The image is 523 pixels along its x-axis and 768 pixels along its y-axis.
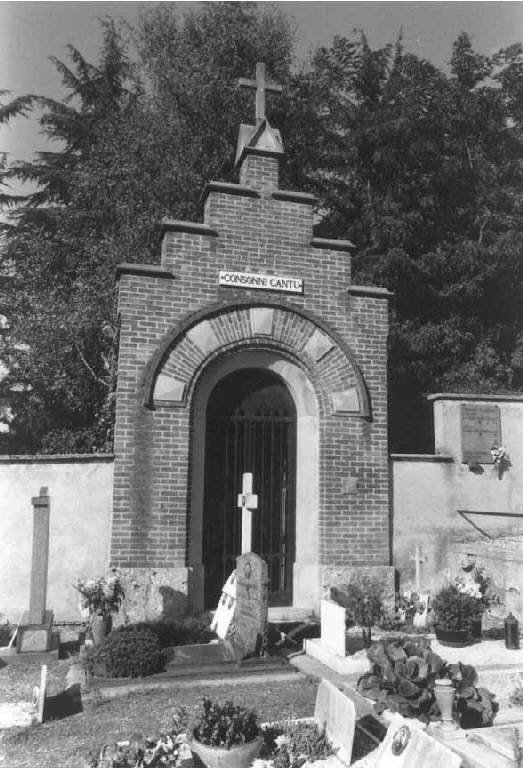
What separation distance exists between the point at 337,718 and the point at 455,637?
311 centimetres

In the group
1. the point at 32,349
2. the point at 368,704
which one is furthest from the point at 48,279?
the point at 368,704

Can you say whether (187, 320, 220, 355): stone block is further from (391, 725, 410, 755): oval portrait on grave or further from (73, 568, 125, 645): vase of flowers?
(391, 725, 410, 755): oval portrait on grave

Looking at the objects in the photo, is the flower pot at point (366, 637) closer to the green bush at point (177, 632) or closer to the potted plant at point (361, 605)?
the potted plant at point (361, 605)

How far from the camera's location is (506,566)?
927cm

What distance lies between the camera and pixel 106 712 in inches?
245

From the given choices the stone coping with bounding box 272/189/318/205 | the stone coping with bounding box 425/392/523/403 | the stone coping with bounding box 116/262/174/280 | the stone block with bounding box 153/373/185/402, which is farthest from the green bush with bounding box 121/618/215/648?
the stone coping with bounding box 272/189/318/205

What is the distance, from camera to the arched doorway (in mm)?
9898

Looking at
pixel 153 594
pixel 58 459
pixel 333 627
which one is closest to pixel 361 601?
pixel 333 627

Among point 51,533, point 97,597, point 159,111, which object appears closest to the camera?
point 97,597

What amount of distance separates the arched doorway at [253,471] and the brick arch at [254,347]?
593 mm

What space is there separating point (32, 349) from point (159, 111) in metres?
7.07

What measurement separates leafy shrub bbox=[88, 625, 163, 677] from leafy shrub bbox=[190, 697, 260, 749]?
199 cm

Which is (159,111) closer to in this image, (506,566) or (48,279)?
(48,279)

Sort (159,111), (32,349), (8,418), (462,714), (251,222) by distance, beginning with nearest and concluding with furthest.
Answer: (462,714) → (251,222) → (32,349) → (159,111) → (8,418)
